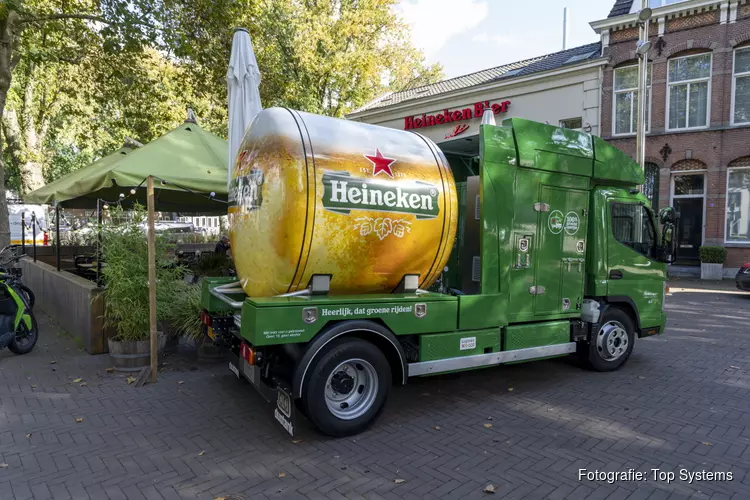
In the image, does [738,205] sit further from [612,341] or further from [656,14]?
[612,341]

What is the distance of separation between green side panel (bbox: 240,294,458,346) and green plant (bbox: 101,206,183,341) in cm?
257

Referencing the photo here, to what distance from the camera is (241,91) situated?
6.37 metres

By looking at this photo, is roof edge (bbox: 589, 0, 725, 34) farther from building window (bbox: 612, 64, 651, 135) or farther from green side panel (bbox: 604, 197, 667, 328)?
green side panel (bbox: 604, 197, 667, 328)

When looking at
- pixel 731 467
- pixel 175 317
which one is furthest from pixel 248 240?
pixel 731 467

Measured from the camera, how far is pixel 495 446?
160 inches

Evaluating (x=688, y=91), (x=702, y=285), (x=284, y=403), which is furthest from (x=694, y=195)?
(x=284, y=403)

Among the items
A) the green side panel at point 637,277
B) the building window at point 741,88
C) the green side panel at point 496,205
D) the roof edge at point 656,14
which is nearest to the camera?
the green side panel at point 496,205

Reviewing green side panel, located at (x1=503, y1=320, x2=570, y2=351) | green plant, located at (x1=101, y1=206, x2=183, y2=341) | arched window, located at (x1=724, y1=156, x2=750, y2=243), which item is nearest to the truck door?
green side panel, located at (x1=503, y1=320, x2=570, y2=351)

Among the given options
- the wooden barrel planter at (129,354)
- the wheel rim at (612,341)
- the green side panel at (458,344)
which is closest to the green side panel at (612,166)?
the wheel rim at (612,341)

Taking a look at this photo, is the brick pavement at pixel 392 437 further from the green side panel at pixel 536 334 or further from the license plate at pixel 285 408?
the green side panel at pixel 536 334

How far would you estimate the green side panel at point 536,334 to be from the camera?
16.8 feet

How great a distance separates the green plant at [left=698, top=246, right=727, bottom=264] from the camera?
16.3 meters

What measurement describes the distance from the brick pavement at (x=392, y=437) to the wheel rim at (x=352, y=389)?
24 centimetres

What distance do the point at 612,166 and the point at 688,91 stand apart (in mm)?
14986
